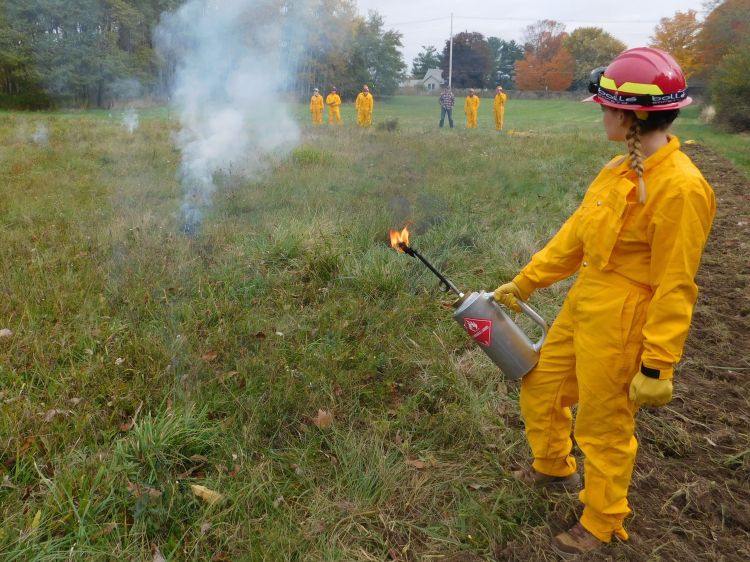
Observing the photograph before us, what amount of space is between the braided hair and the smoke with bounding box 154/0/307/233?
6475mm

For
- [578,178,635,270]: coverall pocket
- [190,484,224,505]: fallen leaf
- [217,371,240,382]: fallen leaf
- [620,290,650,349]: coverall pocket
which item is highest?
[578,178,635,270]: coverall pocket

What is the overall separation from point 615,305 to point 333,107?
23.3 metres

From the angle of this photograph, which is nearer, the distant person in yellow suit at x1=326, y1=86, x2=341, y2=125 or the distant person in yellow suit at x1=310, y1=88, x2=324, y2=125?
the distant person in yellow suit at x1=326, y1=86, x2=341, y2=125

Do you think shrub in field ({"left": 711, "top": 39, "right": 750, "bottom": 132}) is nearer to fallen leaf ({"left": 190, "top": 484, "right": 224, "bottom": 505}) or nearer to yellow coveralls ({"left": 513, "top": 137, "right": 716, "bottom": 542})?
yellow coveralls ({"left": 513, "top": 137, "right": 716, "bottom": 542})

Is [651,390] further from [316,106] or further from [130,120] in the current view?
[316,106]

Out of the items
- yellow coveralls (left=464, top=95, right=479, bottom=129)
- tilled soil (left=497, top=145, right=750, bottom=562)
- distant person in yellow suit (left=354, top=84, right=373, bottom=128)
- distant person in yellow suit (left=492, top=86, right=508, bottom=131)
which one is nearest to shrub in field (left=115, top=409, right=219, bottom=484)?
tilled soil (left=497, top=145, right=750, bottom=562)

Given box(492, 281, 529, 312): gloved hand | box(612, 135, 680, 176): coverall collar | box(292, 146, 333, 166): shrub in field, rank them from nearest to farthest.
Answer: box(612, 135, 680, 176): coverall collar → box(492, 281, 529, 312): gloved hand → box(292, 146, 333, 166): shrub in field

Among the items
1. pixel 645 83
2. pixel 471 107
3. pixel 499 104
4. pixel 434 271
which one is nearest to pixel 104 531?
pixel 434 271

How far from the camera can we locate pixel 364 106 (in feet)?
73.3

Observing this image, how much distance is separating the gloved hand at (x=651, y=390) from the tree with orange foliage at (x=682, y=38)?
154ft

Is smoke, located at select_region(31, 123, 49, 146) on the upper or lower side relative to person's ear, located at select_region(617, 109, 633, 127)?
lower

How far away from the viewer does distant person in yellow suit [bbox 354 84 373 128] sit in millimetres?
21891

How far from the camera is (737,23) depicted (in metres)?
34.1

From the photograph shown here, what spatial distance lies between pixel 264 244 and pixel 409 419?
2878 mm
